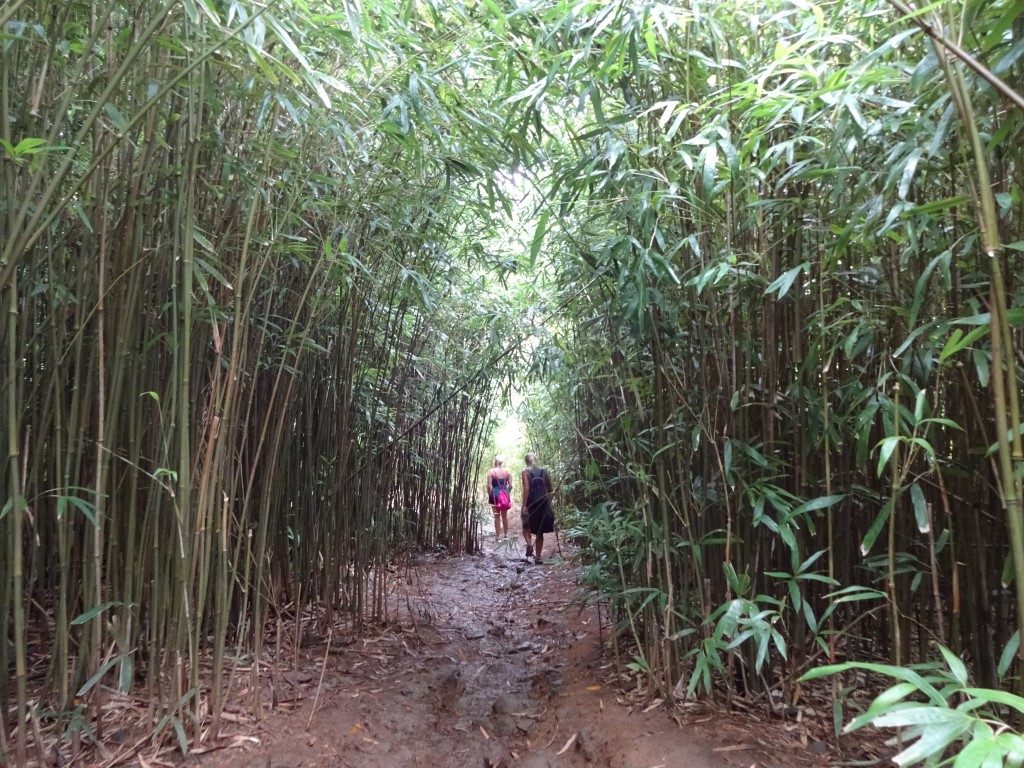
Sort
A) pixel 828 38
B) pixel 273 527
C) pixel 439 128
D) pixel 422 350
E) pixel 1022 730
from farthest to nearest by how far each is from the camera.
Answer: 1. pixel 422 350
2. pixel 273 527
3. pixel 439 128
4. pixel 828 38
5. pixel 1022 730

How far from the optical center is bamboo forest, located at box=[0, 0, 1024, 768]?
4.49 ft

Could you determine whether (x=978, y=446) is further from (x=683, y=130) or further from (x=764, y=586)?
(x=683, y=130)

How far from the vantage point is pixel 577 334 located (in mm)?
2479

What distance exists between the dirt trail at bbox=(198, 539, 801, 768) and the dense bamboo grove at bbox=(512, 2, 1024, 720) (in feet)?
0.61

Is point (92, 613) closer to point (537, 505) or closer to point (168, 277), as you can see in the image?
point (168, 277)

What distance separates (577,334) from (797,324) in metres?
0.93

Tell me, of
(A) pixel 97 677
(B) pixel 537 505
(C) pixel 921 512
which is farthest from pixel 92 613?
(B) pixel 537 505

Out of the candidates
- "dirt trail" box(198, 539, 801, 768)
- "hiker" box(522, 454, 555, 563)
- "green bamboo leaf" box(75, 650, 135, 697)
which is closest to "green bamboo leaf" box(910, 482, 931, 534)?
"dirt trail" box(198, 539, 801, 768)

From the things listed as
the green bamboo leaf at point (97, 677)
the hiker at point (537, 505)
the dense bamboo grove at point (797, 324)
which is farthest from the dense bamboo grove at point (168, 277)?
the hiker at point (537, 505)

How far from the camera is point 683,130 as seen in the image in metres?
1.88

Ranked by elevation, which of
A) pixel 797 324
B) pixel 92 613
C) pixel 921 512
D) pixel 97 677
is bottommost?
pixel 97 677

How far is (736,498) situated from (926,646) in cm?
59

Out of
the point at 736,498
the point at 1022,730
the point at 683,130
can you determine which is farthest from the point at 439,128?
the point at 1022,730

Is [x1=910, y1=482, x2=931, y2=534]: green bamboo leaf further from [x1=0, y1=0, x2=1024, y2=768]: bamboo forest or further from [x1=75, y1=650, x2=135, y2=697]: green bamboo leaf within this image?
[x1=75, y1=650, x2=135, y2=697]: green bamboo leaf
